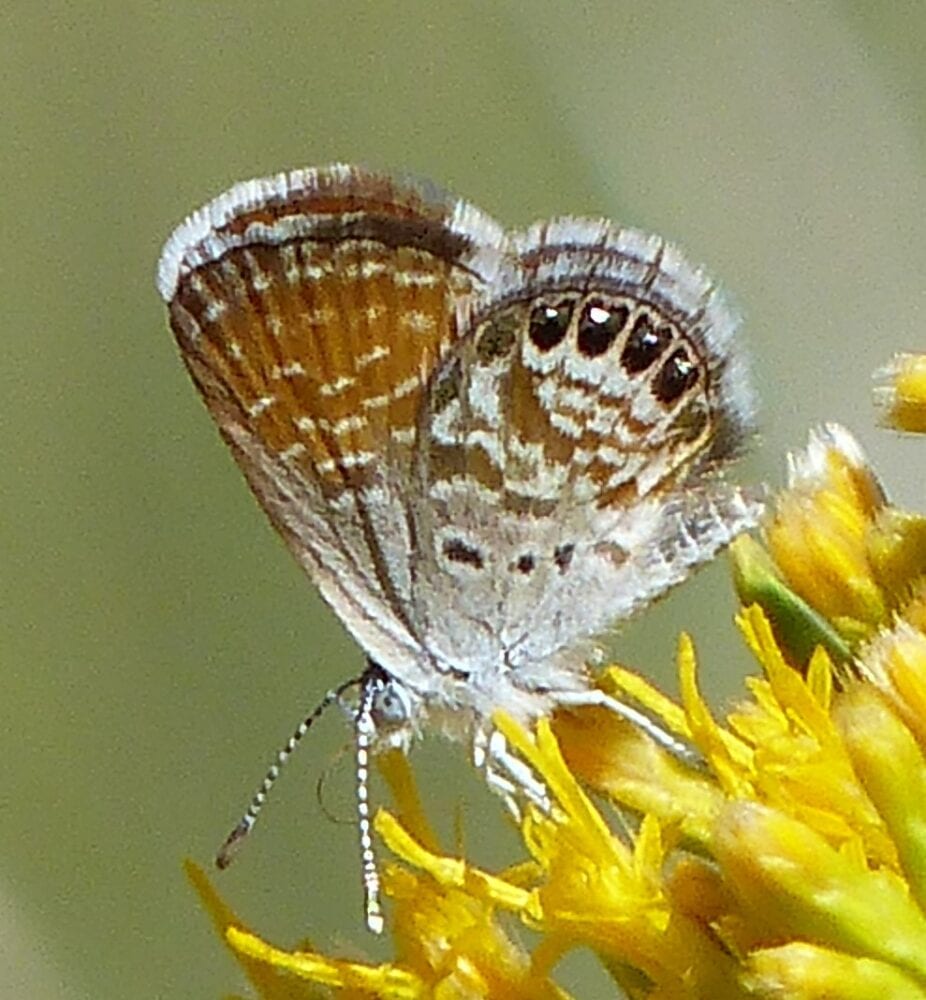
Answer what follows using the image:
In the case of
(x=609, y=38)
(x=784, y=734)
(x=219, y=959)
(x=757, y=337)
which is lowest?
(x=219, y=959)

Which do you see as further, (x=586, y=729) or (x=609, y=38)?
(x=609, y=38)

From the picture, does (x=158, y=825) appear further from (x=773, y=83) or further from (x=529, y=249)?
(x=529, y=249)

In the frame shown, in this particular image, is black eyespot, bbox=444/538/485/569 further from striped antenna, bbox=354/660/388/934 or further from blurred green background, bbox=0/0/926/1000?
blurred green background, bbox=0/0/926/1000

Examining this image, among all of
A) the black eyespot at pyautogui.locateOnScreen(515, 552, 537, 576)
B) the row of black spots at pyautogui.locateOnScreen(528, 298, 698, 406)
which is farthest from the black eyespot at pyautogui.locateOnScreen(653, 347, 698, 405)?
the black eyespot at pyautogui.locateOnScreen(515, 552, 537, 576)

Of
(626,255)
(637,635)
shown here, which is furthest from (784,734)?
(637,635)

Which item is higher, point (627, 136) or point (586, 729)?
point (627, 136)
